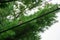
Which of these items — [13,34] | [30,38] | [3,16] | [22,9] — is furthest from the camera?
[22,9]

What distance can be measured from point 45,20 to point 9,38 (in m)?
0.39

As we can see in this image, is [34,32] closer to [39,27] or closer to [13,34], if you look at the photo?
[39,27]

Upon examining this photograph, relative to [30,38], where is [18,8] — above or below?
below

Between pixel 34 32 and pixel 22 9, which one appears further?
pixel 22 9

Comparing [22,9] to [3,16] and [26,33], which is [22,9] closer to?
[3,16]

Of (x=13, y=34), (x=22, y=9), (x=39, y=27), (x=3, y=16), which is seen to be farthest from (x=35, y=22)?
(x=22, y=9)

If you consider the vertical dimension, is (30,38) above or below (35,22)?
below

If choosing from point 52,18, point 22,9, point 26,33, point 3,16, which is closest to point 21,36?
point 26,33

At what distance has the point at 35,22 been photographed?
1797 mm

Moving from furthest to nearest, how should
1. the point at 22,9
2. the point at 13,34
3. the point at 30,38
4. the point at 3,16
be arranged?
the point at 22,9 → the point at 3,16 → the point at 30,38 → the point at 13,34

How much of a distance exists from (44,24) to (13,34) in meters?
0.35

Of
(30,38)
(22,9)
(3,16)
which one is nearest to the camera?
(30,38)

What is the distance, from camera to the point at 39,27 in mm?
1856

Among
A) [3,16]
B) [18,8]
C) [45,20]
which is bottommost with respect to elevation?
[18,8]
